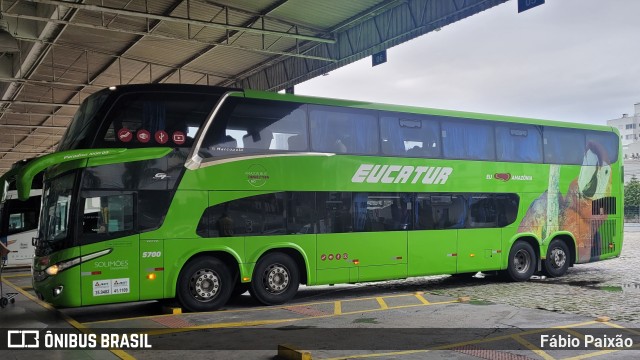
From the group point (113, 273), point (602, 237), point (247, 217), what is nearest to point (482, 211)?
point (602, 237)

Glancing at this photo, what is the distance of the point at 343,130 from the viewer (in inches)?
464

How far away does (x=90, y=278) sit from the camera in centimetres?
923

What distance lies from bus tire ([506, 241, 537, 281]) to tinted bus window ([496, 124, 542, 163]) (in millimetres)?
2070

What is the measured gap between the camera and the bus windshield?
9359 mm

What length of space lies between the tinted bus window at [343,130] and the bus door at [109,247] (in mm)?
3687

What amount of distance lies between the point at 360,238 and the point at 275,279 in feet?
6.35

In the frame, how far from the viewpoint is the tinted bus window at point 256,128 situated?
1041 centimetres

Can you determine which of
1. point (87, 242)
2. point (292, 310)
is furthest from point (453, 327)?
point (87, 242)

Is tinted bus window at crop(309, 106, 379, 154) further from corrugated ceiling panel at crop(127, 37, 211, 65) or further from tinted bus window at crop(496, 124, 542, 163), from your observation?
corrugated ceiling panel at crop(127, 37, 211, 65)

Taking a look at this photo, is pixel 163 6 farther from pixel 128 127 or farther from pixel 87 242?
pixel 87 242

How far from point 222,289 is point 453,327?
13.5ft

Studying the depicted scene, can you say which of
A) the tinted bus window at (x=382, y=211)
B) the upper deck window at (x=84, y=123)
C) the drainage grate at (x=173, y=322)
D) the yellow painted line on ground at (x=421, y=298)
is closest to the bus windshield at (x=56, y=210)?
the upper deck window at (x=84, y=123)

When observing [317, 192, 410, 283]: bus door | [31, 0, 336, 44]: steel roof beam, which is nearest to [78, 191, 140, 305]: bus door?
[317, 192, 410, 283]: bus door

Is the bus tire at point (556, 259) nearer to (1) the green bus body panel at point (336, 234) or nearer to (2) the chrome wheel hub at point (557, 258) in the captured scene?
Answer: (2) the chrome wheel hub at point (557, 258)
